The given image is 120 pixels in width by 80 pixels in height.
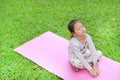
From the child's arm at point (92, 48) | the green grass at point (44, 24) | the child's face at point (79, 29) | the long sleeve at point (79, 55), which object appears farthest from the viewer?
the green grass at point (44, 24)

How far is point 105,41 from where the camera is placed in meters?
4.56

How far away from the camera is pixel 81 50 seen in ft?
12.4

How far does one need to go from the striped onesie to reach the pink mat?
157mm

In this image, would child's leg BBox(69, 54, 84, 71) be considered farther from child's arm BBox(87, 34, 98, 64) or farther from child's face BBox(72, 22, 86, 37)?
child's face BBox(72, 22, 86, 37)

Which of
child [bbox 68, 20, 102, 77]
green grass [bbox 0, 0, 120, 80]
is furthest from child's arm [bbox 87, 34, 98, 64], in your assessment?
green grass [bbox 0, 0, 120, 80]

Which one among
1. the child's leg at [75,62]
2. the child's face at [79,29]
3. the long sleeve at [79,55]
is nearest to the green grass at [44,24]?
the child's leg at [75,62]

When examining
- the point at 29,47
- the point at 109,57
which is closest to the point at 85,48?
the point at 109,57

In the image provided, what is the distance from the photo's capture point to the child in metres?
3.55

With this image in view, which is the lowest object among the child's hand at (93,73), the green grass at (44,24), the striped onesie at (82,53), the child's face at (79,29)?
the green grass at (44,24)

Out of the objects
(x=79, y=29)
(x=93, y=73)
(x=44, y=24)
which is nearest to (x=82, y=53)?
(x=93, y=73)

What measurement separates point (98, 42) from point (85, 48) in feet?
2.60

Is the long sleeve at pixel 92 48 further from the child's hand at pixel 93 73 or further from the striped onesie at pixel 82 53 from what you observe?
the child's hand at pixel 93 73

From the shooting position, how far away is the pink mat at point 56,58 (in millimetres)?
3738

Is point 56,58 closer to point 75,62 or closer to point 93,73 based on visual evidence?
point 75,62
